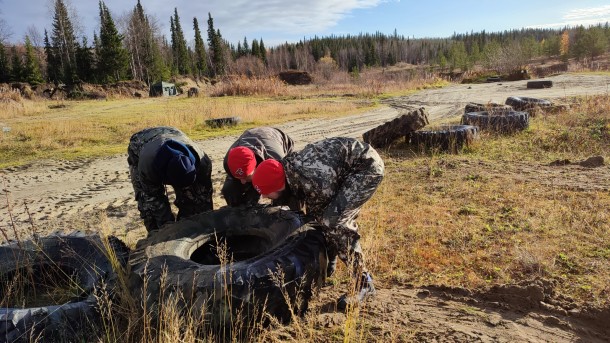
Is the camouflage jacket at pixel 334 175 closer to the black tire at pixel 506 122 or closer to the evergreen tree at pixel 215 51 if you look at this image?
the black tire at pixel 506 122

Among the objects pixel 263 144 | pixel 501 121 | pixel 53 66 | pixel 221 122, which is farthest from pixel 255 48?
pixel 263 144

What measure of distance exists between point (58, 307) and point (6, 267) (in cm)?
118

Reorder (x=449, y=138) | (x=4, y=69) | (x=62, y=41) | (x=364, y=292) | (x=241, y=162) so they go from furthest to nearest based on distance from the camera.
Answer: (x=62, y=41)
(x=4, y=69)
(x=449, y=138)
(x=241, y=162)
(x=364, y=292)

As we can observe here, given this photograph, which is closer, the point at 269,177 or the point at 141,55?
the point at 269,177

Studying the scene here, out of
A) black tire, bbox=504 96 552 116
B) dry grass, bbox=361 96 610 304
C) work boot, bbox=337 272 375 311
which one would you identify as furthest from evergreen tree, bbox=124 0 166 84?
work boot, bbox=337 272 375 311

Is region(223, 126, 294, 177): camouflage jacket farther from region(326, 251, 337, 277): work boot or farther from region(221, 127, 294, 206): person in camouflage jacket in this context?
region(326, 251, 337, 277): work boot

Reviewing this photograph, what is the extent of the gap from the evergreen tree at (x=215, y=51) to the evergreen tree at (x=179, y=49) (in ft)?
13.3

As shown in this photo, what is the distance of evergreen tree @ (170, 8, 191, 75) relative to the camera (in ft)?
206

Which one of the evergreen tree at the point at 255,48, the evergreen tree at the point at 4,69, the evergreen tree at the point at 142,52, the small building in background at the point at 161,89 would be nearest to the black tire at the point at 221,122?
the small building in background at the point at 161,89

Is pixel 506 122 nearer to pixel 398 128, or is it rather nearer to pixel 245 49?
pixel 398 128

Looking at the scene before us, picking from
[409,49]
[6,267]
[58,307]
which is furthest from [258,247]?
[409,49]

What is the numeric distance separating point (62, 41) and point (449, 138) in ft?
179

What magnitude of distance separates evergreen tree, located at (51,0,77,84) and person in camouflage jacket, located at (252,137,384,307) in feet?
173

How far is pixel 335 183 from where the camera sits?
3346mm
